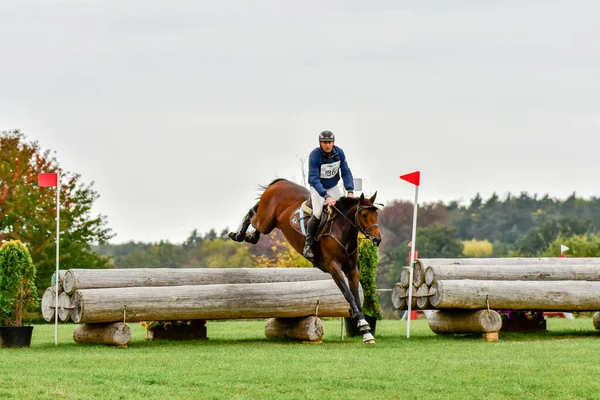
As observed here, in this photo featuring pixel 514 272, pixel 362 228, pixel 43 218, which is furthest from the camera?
pixel 43 218

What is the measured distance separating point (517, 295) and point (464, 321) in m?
0.89

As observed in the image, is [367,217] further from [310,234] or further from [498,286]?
[498,286]

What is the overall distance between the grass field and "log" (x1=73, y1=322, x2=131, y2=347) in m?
0.20

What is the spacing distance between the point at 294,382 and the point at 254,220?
622 cm

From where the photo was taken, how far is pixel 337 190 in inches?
582

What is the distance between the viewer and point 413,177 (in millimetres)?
15555

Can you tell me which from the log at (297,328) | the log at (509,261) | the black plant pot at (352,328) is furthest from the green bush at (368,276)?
the log at (297,328)

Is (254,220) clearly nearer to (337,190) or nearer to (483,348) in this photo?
(337,190)

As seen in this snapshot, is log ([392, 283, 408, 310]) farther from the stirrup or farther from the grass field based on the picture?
the stirrup

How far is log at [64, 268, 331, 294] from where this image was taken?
13.8m

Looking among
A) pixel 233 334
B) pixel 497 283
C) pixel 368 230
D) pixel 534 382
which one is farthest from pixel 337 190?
pixel 534 382

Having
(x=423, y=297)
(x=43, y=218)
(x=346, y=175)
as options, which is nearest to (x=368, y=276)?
(x=423, y=297)

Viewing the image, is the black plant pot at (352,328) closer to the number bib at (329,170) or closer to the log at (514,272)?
the log at (514,272)

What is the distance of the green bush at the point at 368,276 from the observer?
15.8 metres
